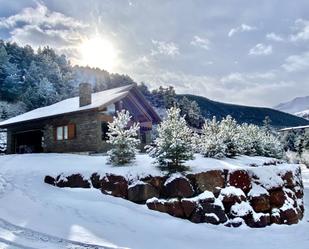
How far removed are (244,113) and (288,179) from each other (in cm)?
7579

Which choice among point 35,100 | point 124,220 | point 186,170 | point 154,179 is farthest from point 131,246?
point 35,100

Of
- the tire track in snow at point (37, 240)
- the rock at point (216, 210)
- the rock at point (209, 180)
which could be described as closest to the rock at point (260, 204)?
the rock at point (209, 180)

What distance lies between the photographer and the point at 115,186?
12.7m

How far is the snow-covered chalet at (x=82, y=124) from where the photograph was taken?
73.1 feet

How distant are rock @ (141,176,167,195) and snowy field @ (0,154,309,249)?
0.40 meters

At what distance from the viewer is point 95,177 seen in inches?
523

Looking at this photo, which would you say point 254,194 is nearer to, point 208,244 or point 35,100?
point 208,244

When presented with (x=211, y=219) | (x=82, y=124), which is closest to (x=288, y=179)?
(x=211, y=219)

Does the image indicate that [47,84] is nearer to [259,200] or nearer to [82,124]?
[82,124]

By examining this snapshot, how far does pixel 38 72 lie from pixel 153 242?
53.4 metres

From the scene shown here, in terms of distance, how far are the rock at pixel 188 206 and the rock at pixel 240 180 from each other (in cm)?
185

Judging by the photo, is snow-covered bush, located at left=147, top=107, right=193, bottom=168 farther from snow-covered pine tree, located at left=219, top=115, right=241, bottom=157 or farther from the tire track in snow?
the tire track in snow

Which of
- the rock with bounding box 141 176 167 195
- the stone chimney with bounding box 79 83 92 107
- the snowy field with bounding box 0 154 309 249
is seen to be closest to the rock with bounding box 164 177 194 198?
the rock with bounding box 141 176 167 195

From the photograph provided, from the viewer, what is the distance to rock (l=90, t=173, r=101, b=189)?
13.1 m
